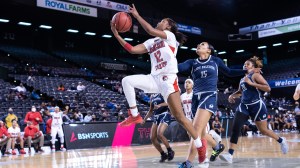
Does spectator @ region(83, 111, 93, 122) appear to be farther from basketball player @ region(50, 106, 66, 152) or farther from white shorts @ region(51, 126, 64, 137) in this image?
white shorts @ region(51, 126, 64, 137)

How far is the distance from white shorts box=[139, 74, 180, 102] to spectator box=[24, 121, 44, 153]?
9.73 meters

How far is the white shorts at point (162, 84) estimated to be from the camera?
5.54 m

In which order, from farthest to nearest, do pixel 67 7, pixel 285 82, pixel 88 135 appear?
pixel 285 82 → pixel 67 7 → pixel 88 135

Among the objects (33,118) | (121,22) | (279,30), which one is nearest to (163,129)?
(121,22)

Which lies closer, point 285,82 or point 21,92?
point 21,92

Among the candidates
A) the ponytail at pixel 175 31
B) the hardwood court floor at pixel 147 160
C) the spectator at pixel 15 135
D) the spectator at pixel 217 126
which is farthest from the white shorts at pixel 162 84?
the spectator at pixel 217 126

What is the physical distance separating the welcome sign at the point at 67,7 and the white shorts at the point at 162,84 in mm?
18803

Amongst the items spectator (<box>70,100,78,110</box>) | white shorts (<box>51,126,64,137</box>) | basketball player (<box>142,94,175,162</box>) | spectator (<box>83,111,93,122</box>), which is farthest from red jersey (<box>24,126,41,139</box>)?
basketball player (<box>142,94,175,162</box>)

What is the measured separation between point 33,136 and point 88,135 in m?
2.09

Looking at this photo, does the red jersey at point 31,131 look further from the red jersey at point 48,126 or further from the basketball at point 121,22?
the basketball at point 121,22

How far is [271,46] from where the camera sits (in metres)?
40.5

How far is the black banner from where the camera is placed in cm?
1495

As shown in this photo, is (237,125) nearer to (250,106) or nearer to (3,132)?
(250,106)

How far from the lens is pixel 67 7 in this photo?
23969 millimetres
